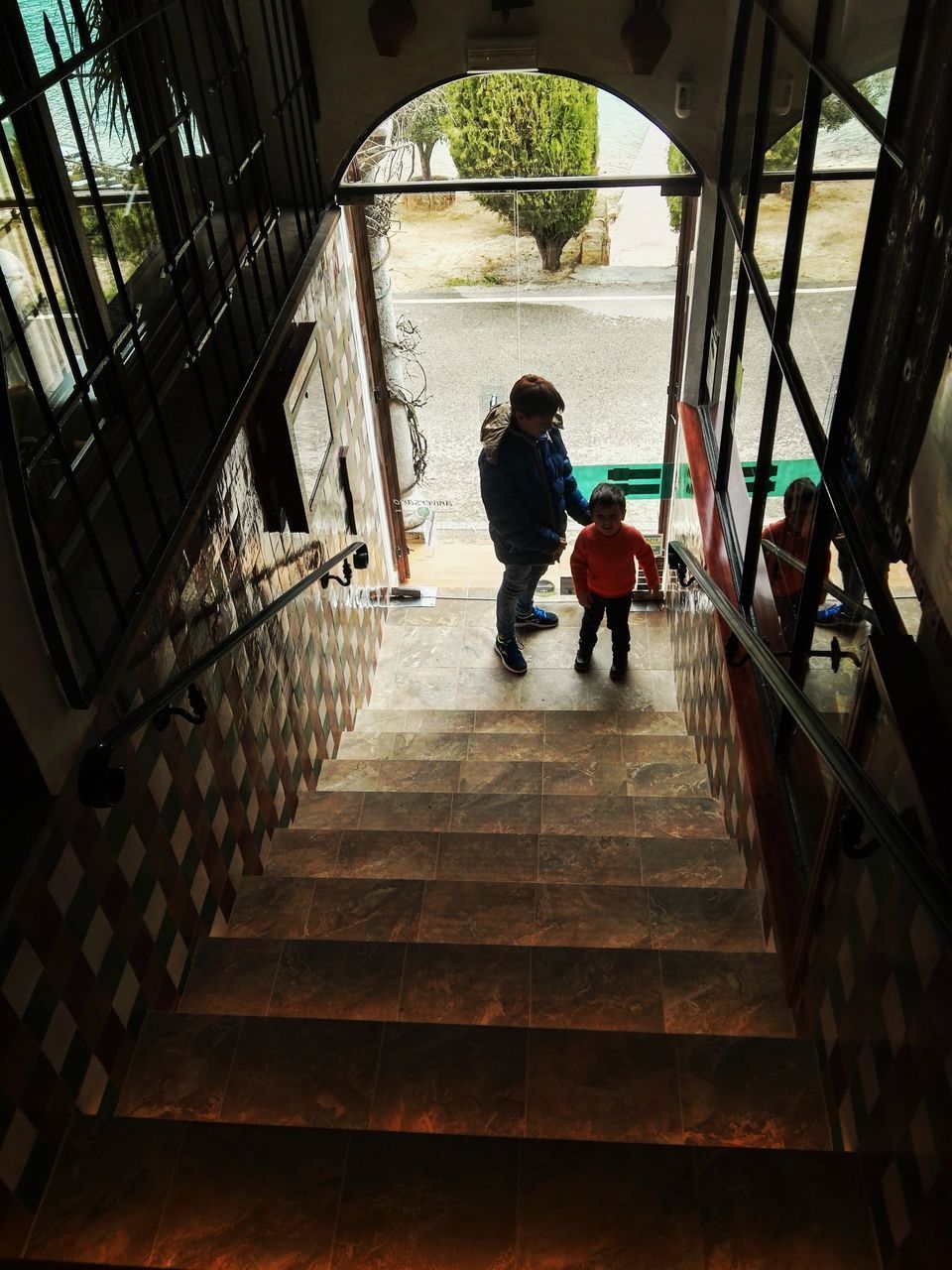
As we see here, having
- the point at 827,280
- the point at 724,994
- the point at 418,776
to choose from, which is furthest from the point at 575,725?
the point at 827,280

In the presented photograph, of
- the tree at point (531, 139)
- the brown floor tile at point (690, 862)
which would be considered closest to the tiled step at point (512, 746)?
the brown floor tile at point (690, 862)

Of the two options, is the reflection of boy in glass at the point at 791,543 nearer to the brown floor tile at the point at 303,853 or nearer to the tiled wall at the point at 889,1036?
the tiled wall at the point at 889,1036

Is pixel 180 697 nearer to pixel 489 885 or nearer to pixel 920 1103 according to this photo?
pixel 489 885

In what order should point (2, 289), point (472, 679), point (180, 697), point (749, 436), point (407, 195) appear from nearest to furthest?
point (2, 289) < point (180, 697) < point (749, 436) < point (407, 195) < point (472, 679)

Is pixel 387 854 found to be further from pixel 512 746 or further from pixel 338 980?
pixel 512 746

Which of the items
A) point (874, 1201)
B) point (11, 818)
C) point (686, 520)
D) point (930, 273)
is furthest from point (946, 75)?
point (686, 520)

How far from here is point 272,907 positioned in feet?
10.8

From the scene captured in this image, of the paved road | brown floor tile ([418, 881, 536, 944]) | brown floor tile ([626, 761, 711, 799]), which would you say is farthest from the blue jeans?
brown floor tile ([418, 881, 536, 944])

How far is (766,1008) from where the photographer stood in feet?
8.80

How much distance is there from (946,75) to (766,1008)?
2.21 metres

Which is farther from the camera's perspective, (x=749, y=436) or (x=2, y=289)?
(x=749, y=436)

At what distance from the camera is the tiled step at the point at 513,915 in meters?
3.05

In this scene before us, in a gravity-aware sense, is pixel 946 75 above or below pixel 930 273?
above

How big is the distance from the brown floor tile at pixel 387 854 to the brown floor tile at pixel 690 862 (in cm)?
76
